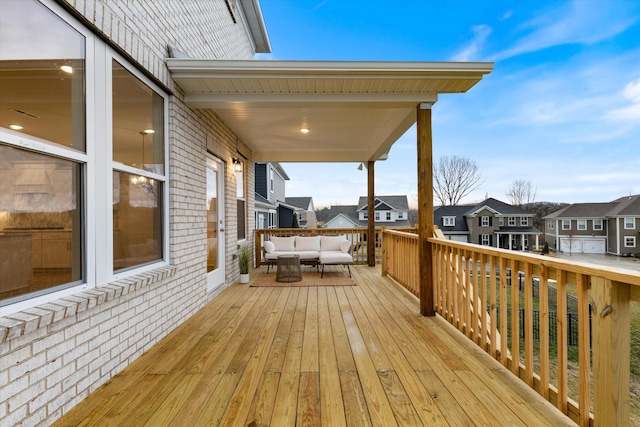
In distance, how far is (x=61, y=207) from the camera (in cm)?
177

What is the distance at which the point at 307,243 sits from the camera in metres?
6.59

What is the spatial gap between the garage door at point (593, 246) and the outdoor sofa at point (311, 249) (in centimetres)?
2403

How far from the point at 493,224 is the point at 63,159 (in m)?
25.1

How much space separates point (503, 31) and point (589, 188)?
1517 cm

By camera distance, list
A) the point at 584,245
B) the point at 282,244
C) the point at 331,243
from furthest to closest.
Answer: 1. the point at 584,245
2. the point at 331,243
3. the point at 282,244

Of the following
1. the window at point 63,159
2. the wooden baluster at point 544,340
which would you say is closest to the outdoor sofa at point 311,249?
the window at point 63,159

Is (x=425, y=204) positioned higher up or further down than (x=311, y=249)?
higher up

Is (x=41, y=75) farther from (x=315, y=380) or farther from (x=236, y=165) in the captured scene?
(x=236, y=165)

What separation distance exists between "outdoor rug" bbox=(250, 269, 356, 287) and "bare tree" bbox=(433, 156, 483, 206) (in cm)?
1957

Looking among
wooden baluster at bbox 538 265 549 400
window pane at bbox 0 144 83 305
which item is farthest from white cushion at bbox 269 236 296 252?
wooden baluster at bbox 538 265 549 400

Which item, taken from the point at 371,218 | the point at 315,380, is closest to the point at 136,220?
the point at 315,380

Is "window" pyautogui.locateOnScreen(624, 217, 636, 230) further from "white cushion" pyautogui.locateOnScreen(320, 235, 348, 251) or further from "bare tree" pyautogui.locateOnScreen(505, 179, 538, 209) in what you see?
"white cushion" pyautogui.locateOnScreen(320, 235, 348, 251)

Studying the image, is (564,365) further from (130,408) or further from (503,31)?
(503,31)

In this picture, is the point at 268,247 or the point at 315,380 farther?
the point at 268,247
